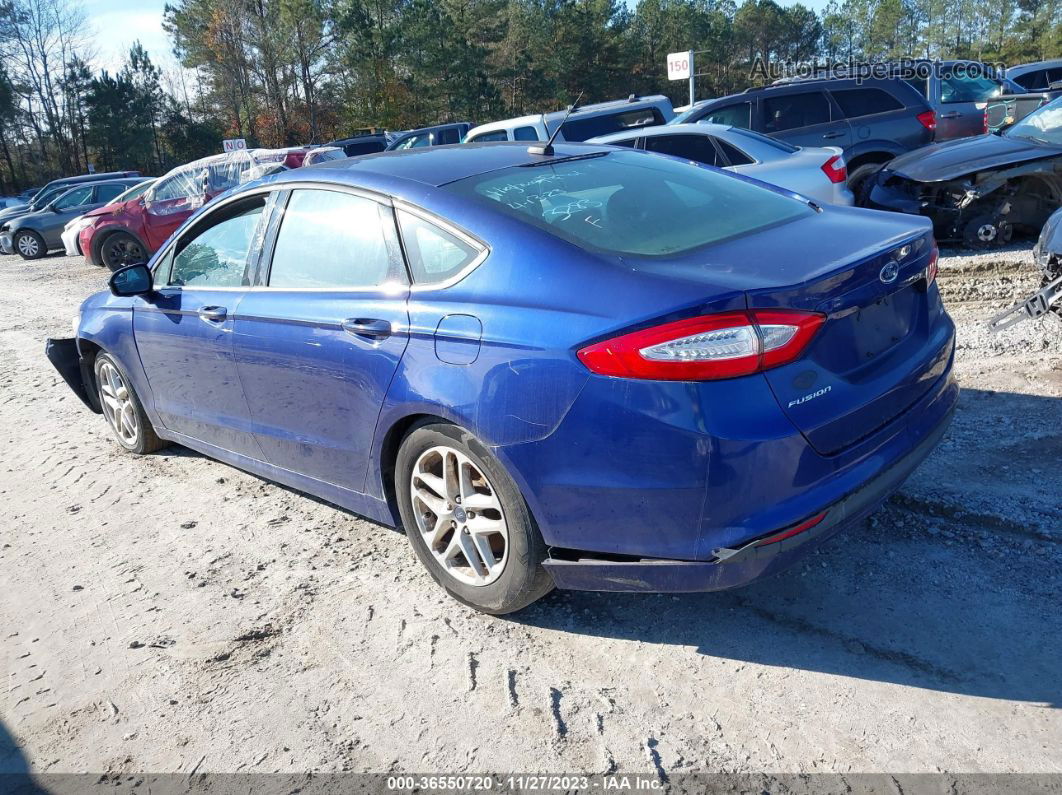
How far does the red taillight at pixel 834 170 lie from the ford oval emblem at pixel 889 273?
610 cm

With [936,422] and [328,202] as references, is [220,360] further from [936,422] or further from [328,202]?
[936,422]

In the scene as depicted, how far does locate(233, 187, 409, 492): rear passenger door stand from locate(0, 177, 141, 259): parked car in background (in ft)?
66.2

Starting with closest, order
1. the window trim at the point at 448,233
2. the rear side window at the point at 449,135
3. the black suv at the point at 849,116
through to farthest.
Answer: the window trim at the point at 448,233 → the black suv at the point at 849,116 → the rear side window at the point at 449,135

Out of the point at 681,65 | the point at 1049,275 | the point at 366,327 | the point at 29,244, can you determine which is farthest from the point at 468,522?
the point at 681,65

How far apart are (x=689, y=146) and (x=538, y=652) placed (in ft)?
24.4

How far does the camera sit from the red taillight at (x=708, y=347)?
2461 millimetres

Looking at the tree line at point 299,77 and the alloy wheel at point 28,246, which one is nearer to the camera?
the alloy wheel at point 28,246

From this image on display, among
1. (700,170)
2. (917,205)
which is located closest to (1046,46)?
(917,205)

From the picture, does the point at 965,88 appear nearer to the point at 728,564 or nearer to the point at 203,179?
the point at 203,179

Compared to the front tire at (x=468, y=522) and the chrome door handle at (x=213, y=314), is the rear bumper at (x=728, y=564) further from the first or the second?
the chrome door handle at (x=213, y=314)

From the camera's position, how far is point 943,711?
8.24 ft

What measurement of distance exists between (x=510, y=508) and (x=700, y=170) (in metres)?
1.88

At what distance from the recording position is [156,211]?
1555 centimetres

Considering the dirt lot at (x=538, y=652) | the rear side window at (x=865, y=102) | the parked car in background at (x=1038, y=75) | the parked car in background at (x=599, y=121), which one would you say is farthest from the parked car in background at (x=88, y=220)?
the parked car in background at (x=1038, y=75)
